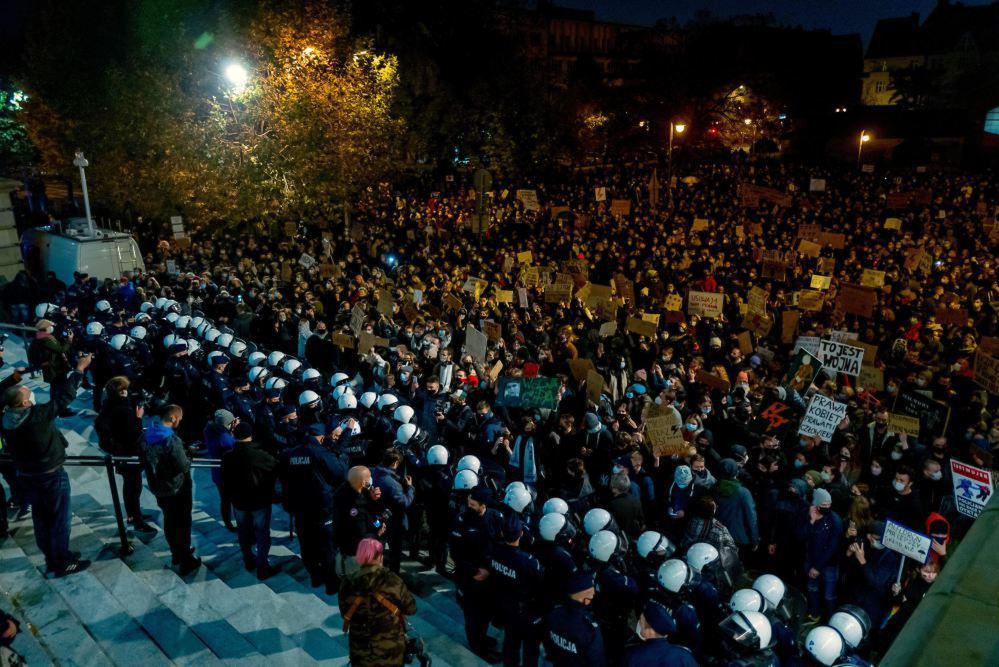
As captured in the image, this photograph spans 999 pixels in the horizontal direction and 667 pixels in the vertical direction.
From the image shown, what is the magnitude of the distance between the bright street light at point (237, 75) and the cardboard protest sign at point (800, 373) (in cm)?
1546

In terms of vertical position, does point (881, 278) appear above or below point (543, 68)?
below

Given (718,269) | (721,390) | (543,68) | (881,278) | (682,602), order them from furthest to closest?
(543,68)
(718,269)
(881,278)
(721,390)
(682,602)

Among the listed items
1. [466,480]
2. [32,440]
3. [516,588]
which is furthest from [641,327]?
[32,440]

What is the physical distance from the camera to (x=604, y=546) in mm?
5398

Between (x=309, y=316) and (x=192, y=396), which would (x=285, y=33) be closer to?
(x=309, y=316)

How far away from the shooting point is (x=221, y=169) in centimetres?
1989

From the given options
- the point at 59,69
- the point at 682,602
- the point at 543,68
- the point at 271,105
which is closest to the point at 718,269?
the point at 271,105

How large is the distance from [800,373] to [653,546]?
21.8ft

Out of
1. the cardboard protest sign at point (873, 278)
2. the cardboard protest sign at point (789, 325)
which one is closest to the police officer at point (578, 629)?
the cardboard protest sign at point (789, 325)

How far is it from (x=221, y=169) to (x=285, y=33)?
425cm

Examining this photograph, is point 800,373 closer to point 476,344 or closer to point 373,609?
point 476,344

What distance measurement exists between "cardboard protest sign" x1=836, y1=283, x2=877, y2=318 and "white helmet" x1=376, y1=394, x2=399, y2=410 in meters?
9.83

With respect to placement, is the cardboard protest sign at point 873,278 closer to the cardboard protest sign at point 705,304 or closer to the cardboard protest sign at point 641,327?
the cardboard protest sign at point 705,304

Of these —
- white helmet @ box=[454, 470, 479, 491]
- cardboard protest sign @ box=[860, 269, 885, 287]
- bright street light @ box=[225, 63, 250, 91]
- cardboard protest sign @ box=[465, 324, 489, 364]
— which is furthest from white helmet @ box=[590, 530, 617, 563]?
bright street light @ box=[225, 63, 250, 91]
